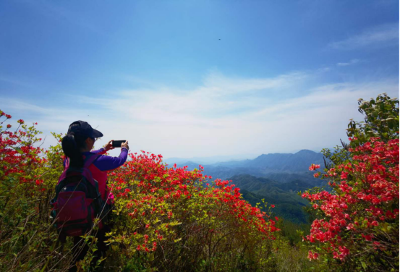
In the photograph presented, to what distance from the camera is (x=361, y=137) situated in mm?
3281

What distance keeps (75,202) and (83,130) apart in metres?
0.97

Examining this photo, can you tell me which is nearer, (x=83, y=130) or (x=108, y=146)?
(x=83, y=130)

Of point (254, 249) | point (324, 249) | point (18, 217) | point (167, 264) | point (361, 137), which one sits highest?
point (361, 137)

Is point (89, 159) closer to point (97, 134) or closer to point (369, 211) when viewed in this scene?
point (97, 134)

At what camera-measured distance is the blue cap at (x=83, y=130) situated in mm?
2447

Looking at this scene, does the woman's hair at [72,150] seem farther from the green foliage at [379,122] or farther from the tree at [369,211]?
the green foliage at [379,122]

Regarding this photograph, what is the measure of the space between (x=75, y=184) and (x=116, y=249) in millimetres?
992

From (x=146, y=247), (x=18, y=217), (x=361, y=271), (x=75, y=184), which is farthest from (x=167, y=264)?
(x=361, y=271)

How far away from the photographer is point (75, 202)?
6.82 feet

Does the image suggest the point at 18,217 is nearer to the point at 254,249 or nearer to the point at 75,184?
the point at 75,184

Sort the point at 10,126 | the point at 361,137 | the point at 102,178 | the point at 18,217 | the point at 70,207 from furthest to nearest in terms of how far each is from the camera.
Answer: the point at 10,126 → the point at 361,137 → the point at 18,217 → the point at 102,178 → the point at 70,207

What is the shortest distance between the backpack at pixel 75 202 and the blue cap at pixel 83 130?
489mm

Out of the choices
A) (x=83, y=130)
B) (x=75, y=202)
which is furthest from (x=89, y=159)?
A: (x=75, y=202)

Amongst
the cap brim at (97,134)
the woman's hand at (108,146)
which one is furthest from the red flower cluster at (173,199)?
the cap brim at (97,134)
